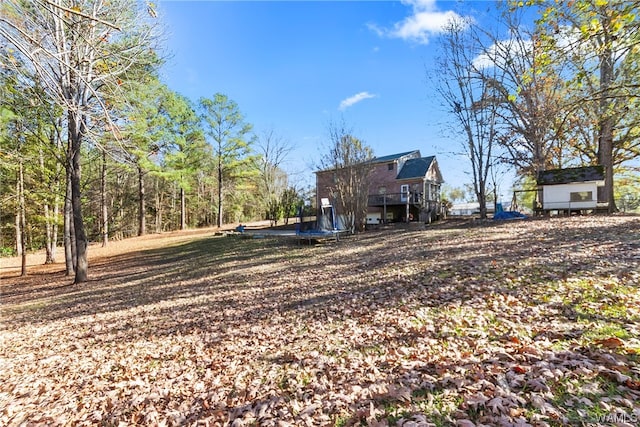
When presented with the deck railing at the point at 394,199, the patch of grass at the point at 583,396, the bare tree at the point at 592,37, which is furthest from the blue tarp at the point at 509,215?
the patch of grass at the point at 583,396

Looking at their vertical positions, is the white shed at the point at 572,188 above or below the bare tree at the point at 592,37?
below

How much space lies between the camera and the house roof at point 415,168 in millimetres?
24211

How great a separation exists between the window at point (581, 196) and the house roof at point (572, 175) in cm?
70

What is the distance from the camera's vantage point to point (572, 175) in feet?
49.8

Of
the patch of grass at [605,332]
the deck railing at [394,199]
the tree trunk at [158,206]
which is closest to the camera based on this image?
the patch of grass at [605,332]

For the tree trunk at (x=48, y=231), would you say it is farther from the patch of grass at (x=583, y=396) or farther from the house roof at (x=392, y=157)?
the house roof at (x=392, y=157)

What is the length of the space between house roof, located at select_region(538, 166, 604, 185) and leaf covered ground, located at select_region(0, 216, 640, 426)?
8.60 metres

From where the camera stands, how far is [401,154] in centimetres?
2722

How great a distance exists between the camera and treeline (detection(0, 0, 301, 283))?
531cm

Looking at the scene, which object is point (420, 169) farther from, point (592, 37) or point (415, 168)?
point (592, 37)

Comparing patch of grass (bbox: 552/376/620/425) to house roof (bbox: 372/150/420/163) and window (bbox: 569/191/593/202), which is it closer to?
window (bbox: 569/191/593/202)

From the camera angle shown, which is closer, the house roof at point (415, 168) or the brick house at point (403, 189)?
the brick house at point (403, 189)

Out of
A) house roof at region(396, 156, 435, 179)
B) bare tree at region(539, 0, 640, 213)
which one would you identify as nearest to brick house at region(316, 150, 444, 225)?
house roof at region(396, 156, 435, 179)

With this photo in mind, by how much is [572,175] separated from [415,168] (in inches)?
443
